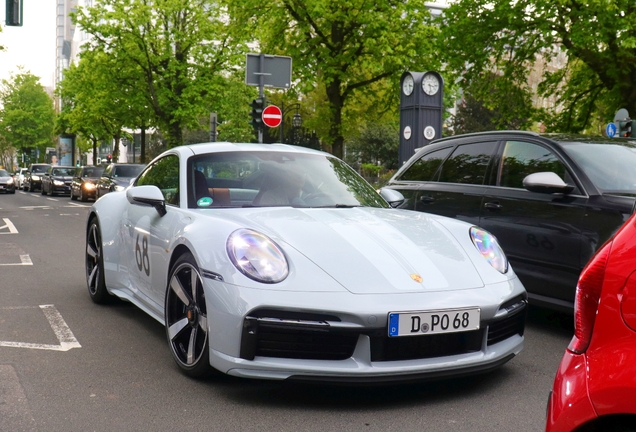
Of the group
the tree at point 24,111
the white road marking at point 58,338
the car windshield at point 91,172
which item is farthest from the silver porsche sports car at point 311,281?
the tree at point 24,111

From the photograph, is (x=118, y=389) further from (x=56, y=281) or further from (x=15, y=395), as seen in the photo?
(x=56, y=281)

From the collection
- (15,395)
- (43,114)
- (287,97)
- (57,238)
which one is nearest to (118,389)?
(15,395)

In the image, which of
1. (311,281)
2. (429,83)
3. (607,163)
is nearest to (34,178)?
(429,83)

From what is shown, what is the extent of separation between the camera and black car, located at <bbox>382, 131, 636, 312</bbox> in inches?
209

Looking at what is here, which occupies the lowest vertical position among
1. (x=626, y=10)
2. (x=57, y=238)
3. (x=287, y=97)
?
(x=57, y=238)

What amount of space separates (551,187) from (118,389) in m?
3.05

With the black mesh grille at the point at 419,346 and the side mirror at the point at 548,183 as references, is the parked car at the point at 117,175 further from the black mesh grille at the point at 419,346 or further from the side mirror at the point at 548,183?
the black mesh grille at the point at 419,346

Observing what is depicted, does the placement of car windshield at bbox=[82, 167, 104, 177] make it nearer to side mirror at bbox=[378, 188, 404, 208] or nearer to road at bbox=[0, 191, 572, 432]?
road at bbox=[0, 191, 572, 432]

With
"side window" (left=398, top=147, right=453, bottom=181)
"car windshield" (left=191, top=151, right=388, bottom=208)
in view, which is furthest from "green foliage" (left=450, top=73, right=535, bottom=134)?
"car windshield" (left=191, top=151, right=388, bottom=208)

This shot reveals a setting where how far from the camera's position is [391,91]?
2762 cm

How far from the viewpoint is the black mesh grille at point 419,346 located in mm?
3662

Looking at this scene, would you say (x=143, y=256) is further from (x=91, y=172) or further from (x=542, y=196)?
(x=91, y=172)

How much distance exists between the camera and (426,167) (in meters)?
7.24

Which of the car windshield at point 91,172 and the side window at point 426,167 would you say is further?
the car windshield at point 91,172
